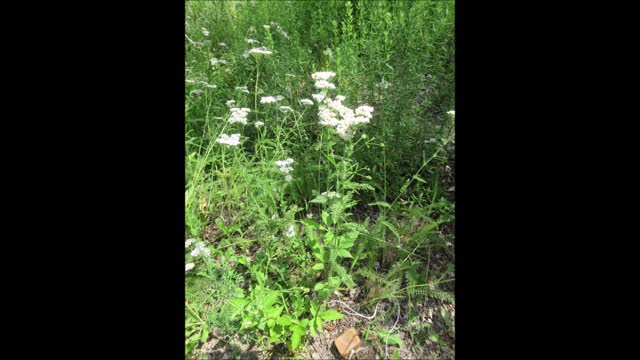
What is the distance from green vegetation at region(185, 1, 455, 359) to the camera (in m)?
1.56

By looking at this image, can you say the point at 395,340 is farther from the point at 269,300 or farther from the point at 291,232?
the point at 291,232

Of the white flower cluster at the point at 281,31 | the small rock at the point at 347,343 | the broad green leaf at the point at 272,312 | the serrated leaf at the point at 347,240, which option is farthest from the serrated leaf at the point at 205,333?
the white flower cluster at the point at 281,31

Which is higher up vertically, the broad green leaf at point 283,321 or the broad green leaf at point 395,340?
the broad green leaf at point 283,321

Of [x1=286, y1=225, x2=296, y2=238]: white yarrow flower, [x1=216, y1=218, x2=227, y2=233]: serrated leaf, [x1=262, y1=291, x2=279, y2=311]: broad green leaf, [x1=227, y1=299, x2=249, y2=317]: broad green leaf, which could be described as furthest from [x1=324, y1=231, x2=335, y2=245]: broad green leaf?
[x1=216, y1=218, x2=227, y2=233]: serrated leaf

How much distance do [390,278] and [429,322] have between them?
0.26 metres

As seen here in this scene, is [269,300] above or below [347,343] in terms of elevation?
above

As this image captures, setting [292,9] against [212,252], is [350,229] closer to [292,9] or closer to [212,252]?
[212,252]

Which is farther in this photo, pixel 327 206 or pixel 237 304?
pixel 327 206

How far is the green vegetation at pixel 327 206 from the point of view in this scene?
1.56 metres

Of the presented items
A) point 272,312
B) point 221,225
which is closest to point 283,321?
point 272,312

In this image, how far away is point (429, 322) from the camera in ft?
5.60

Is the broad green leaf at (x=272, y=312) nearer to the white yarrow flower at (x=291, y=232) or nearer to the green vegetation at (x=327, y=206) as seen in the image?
the green vegetation at (x=327, y=206)

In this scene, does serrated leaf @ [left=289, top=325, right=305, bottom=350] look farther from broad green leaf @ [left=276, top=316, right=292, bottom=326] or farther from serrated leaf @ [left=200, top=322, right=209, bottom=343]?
serrated leaf @ [left=200, top=322, right=209, bottom=343]

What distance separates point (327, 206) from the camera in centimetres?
213
